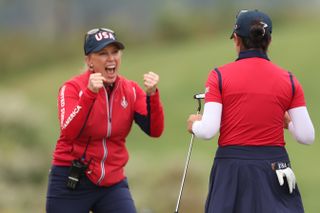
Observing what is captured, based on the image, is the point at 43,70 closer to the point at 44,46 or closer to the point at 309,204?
the point at 44,46

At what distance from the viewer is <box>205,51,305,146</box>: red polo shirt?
662cm

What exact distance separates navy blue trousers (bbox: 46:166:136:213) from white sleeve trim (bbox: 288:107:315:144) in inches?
54.6

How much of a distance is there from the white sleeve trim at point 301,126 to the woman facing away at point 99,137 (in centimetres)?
106

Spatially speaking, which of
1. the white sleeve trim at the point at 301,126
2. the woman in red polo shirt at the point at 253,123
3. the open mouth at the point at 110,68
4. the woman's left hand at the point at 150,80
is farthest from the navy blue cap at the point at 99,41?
the white sleeve trim at the point at 301,126

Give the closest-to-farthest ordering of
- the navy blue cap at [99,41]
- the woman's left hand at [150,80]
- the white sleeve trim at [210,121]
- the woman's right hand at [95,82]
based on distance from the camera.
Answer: the white sleeve trim at [210,121] → the woman's right hand at [95,82] → the woman's left hand at [150,80] → the navy blue cap at [99,41]

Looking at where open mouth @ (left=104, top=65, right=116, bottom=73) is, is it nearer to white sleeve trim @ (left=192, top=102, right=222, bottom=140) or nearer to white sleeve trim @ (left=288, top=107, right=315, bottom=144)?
white sleeve trim @ (left=192, top=102, right=222, bottom=140)

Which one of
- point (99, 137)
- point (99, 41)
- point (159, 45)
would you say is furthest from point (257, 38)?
point (159, 45)

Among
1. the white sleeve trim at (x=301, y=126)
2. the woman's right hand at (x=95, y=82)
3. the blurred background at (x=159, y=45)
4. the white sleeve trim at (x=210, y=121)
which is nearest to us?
the white sleeve trim at (x=210, y=121)

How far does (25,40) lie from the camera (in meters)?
27.7

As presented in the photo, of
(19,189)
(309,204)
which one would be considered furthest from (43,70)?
(19,189)

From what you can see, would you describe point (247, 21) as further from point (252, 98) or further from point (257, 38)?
point (252, 98)

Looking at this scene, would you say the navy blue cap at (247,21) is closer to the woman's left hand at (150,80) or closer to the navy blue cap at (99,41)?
the woman's left hand at (150,80)

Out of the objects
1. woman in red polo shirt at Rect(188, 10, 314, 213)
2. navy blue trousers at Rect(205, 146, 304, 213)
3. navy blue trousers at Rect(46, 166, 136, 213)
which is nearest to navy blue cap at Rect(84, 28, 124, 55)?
navy blue trousers at Rect(46, 166, 136, 213)

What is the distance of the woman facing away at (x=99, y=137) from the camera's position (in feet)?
24.0
